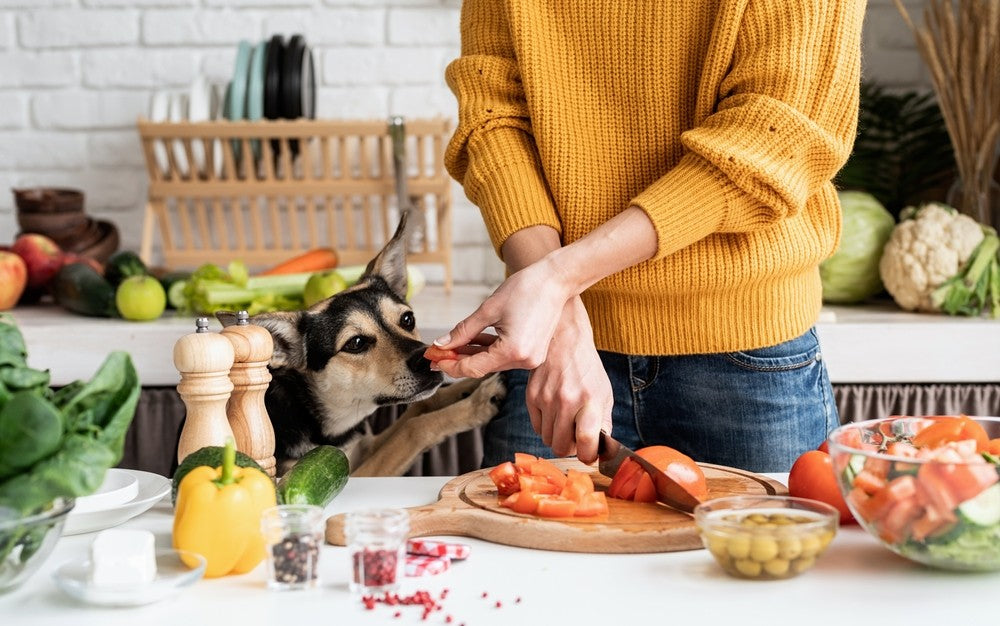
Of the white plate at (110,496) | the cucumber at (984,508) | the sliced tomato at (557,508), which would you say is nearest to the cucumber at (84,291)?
the white plate at (110,496)

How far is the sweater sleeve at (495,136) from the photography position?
1404mm

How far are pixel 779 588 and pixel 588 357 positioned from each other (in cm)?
46

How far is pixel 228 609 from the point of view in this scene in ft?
2.81

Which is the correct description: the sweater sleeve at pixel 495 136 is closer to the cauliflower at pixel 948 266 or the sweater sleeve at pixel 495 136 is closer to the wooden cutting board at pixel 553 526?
the wooden cutting board at pixel 553 526

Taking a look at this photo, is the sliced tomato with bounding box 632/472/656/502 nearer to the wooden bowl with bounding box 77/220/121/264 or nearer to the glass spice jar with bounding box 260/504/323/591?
the glass spice jar with bounding box 260/504/323/591

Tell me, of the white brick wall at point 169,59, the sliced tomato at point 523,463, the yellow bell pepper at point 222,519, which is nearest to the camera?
the yellow bell pepper at point 222,519

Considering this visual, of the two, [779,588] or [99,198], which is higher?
[99,198]

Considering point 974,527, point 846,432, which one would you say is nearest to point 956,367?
point 846,432

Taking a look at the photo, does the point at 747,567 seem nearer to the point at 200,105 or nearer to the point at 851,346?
the point at 851,346

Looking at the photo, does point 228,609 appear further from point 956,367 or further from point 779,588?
point 956,367

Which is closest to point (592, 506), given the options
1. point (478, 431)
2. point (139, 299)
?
point (478, 431)

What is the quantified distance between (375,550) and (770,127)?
2.34 feet

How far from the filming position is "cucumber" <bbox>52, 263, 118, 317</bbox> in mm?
2354

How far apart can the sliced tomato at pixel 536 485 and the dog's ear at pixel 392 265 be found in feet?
2.79
